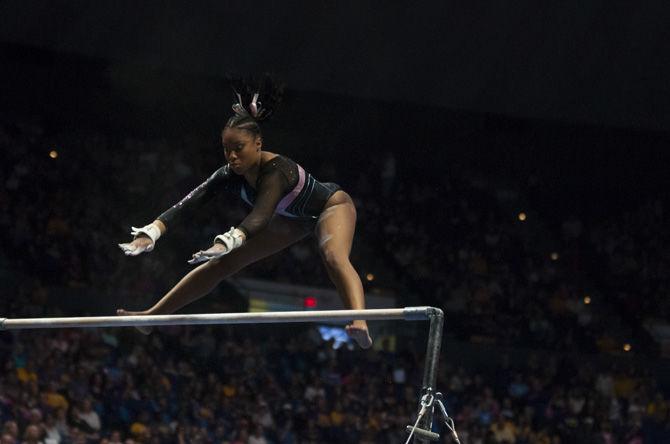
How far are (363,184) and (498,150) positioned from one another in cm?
199

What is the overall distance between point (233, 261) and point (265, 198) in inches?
29.1

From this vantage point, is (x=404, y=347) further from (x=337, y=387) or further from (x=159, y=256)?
(x=159, y=256)

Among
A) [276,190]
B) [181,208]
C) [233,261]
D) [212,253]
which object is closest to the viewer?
[212,253]

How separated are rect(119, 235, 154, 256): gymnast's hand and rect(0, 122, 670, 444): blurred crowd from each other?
3.96 meters

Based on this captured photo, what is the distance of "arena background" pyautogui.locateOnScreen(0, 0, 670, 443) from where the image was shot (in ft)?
41.4

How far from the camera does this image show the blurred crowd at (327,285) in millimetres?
10789

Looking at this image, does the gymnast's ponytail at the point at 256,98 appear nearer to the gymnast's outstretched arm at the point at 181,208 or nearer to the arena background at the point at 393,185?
the gymnast's outstretched arm at the point at 181,208

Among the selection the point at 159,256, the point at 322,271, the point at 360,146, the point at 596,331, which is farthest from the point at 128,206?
the point at 596,331

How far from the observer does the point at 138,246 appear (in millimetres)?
5223

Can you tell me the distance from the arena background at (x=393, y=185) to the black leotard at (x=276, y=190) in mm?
5643

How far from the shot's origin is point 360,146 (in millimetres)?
16031

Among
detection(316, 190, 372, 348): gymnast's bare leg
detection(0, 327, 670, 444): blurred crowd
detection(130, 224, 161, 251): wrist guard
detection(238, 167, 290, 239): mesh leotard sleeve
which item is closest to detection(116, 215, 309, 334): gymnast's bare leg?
detection(316, 190, 372, 348): gymnast's bare leg

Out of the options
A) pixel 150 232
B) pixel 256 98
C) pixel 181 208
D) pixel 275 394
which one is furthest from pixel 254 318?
pixel 275 394

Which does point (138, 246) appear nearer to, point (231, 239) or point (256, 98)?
point (231, 239)
